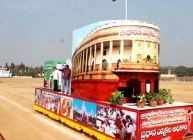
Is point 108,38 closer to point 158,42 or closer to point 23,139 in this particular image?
point 158,42

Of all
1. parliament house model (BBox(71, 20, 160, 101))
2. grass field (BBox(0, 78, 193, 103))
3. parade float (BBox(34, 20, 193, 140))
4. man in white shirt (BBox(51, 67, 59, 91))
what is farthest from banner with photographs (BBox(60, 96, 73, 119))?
grass field (BBox(0, 78, 193, 103))

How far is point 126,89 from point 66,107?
13.4 ft

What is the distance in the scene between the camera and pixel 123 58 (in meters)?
9.54

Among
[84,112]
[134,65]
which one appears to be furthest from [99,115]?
[134,65]

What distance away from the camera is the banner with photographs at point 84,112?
10.4 metres

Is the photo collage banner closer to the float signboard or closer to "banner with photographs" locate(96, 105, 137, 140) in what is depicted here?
"banner with photographs" locate(96, 105, 137, 140)

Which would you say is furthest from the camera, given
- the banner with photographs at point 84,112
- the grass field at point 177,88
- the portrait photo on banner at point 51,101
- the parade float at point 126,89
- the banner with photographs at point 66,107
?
the grass field at point 177,88

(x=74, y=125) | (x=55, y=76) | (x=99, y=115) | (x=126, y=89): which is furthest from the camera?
(x=55, y=76)

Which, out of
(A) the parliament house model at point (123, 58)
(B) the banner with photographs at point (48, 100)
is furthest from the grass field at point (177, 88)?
(A) the parliament house model at point (123, 58)

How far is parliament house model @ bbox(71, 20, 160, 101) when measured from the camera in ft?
31.5

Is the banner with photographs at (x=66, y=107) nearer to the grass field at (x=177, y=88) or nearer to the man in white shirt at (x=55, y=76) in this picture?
the man in white shirt at (x=55, y=76)

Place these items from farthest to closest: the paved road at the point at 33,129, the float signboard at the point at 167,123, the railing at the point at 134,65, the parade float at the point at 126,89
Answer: the paved road at the point at 33,129 → the railing at the point at 134,65 → the parade float at the point at 126,89 → the float signboard at the point at 167,123

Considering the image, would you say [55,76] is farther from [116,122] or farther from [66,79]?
[116,122]

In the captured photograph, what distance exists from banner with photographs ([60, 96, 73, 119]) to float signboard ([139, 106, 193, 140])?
4.96 m
